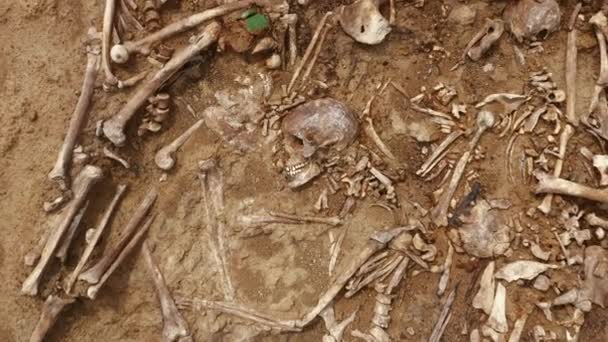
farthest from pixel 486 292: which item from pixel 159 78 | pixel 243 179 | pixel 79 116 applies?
pixel 79 116

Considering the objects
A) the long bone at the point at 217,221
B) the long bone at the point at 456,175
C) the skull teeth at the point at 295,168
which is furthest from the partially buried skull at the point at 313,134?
the long bone at the point at 456,175

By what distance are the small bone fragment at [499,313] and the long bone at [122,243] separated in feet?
6.02

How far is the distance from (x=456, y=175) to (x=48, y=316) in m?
2.15

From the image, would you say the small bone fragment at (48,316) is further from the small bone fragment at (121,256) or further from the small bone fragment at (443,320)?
the small bone fragment at (443,320)

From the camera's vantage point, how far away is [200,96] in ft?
9.81

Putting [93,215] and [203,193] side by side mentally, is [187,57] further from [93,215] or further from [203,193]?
[93,215]

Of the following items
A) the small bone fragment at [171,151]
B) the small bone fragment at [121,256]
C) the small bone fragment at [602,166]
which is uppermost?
the small bone fragment at [171,151]

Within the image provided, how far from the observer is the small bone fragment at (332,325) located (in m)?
2.92

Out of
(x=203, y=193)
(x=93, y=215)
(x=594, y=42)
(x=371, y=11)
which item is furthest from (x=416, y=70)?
(x=93, y=215)

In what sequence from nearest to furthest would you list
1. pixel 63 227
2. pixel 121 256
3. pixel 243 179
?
pixel 63 227 < pixel 121 256 < pixel 243 179

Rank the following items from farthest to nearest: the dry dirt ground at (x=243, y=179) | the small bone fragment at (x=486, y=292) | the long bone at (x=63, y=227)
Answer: the small bone fragment at (x=486, y=292)
the dry dirt ground at (x=243, y=179)
the long bone at (x=63, y=227)

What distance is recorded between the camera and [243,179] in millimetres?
2986

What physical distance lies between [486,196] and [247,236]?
128cm

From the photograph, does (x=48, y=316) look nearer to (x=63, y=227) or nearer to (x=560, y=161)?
(x=63, y=227)
